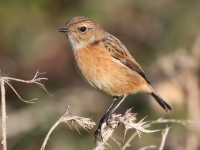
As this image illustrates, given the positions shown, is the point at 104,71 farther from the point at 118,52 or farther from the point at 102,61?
the point at 118,52

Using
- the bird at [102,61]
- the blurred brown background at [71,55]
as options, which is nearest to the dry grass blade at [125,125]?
the bird at [102,61]

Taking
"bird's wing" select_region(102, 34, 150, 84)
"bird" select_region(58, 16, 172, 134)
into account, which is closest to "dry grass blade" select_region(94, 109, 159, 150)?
"bird" select_region(58, 16, 172, 134)

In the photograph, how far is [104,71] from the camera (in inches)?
177

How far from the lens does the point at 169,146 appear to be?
4.74 meters

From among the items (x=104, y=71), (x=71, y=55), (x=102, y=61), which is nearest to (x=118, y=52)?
(x=102, y=61)

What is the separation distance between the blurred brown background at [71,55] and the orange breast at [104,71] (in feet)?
4.42

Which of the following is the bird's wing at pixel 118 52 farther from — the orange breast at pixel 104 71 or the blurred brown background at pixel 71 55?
the blurred brown background at pixel 71 55

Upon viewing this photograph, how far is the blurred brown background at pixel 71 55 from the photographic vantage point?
22.2 feet

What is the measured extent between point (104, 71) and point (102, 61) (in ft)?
0.59

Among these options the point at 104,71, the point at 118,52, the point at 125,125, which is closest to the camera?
the point at 125,125

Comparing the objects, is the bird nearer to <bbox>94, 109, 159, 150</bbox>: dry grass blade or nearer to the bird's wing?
the bird's wing

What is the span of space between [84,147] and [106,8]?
391 cm

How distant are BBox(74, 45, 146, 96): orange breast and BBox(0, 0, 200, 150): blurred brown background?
1348 millimetres

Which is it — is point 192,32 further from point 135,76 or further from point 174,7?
point 135,76
